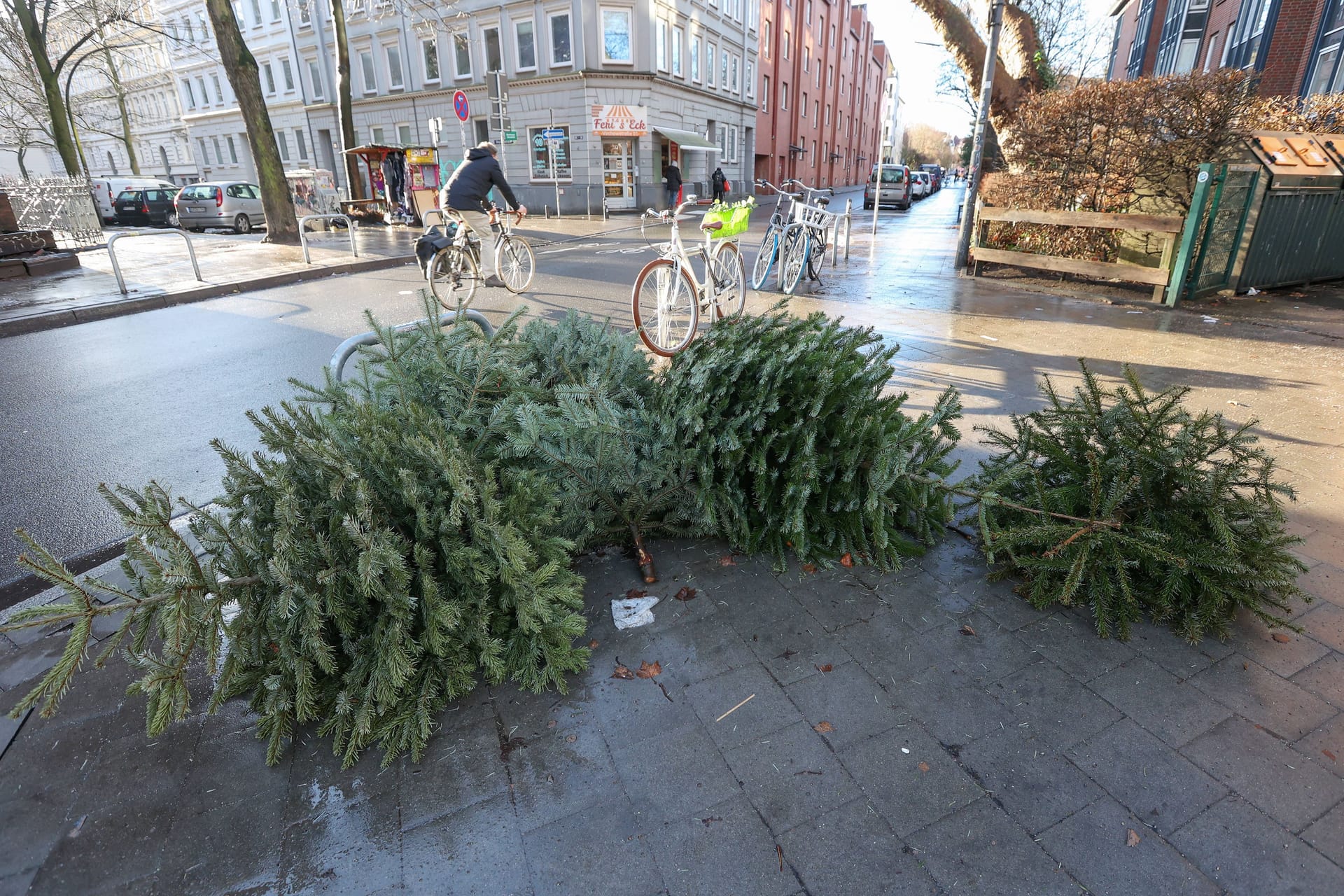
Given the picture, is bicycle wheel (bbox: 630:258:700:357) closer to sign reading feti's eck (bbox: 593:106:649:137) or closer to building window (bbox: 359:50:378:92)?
sign reading feti's eck (bbox: 593:106:649:137)

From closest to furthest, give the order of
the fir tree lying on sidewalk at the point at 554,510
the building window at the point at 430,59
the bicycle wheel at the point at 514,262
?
the fir tree lying on sidewalk at the point at 554,510 < the bicycle wheel at the point at 514,262 < the building window at the point at 430,59

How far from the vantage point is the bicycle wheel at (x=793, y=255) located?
9.85 meters

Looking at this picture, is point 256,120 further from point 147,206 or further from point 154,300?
point 147,206

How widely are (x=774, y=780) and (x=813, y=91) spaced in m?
59.0

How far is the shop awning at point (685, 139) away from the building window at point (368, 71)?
16.0m

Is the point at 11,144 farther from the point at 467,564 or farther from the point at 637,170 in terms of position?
the point at 467,564

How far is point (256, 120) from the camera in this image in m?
15.5

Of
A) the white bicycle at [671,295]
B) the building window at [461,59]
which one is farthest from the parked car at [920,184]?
the white bicycle at [671,295]

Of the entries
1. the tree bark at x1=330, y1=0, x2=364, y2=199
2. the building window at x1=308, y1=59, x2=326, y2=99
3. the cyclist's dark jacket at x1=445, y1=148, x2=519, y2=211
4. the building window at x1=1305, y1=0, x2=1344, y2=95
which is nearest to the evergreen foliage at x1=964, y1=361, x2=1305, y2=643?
the cyclist's dark jacket at x1=445, y1=148, x2=519, y2=211

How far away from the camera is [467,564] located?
219 centimetres

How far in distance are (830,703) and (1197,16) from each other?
3629cm

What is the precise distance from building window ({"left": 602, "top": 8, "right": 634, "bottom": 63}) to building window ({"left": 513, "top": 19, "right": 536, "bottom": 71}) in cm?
328

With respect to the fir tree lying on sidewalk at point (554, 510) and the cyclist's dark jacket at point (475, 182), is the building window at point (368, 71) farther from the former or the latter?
the fir tree lying on sidewalk at point (554, 510)

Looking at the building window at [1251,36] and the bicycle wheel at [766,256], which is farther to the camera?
the building window at [1251,36]
